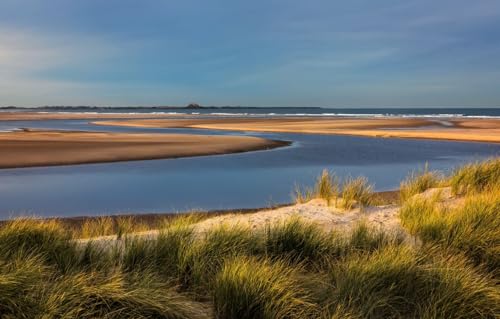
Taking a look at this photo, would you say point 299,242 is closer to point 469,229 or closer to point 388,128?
point 469,229

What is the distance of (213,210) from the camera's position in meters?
10.9

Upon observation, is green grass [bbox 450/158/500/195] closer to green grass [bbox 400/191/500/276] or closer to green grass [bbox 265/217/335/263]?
green grass [bbox 400/191/500/276]

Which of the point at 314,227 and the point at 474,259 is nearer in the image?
the point at 474,259

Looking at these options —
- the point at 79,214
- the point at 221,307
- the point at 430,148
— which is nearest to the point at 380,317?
the point at 221,307

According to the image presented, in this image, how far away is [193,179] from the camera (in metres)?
15.3

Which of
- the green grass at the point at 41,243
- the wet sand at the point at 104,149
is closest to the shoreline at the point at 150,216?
the green grass at the point at 41,243

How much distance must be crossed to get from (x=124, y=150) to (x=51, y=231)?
17237mm

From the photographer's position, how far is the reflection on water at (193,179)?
1163cm

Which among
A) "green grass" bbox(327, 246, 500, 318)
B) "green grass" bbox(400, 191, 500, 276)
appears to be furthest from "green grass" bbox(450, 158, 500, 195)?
"green grass" bbox(327, 246, 500, 318)

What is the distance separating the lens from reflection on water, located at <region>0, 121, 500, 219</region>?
11633 millimetres

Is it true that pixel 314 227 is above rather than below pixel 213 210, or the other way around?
above

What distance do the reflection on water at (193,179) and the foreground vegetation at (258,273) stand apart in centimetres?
560

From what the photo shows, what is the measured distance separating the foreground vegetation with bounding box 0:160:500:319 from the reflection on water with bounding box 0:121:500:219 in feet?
18.4

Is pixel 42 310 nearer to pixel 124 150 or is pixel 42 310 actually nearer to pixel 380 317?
pixel 380 317
